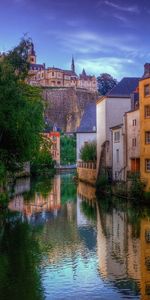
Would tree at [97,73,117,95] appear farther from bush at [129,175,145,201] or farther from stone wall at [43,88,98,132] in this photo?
bush at [129,175,145,201]

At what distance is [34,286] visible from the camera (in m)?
15.7

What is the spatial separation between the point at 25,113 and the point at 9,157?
4.88 meters

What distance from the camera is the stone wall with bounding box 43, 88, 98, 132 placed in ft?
562

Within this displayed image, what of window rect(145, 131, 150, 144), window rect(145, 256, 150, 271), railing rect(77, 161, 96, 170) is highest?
window rect(145, 131, 150, 144)

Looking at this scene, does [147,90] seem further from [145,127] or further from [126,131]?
[126,131]

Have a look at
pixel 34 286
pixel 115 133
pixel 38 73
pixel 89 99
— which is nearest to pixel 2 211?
pixel 34 286

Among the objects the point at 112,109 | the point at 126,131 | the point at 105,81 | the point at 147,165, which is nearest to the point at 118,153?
the point at 126,131

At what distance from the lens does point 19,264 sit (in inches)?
731

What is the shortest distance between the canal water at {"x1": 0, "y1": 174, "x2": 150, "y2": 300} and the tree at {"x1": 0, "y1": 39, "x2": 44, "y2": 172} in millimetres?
4082

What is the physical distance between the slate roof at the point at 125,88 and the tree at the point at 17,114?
2231 centimetres

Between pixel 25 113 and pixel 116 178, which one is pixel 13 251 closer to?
pixel 25 113

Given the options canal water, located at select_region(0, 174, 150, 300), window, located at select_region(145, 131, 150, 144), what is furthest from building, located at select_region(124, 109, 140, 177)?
canal water, located at select_region(0, 174, 150, 300)

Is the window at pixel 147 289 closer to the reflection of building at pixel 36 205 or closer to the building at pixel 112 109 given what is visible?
the reflection of building at pixel 36 205

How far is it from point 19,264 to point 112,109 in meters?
40.0
